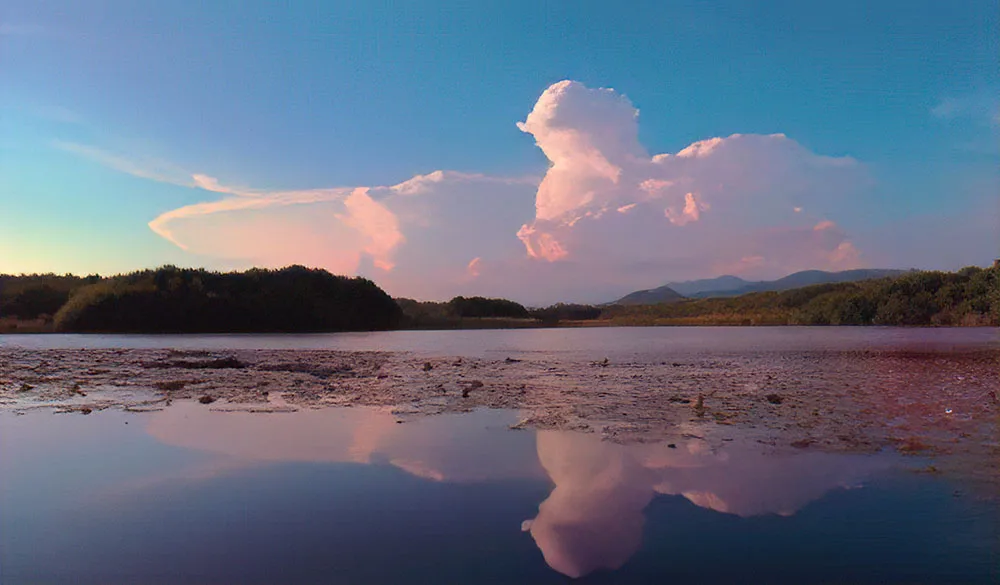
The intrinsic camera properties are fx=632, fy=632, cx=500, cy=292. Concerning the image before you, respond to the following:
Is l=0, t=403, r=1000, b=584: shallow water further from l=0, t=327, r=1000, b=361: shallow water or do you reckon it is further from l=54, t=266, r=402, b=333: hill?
l=54, t=266, r=402, b=333: hill

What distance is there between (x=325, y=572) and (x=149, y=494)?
3290mm

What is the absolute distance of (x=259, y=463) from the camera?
830 cm

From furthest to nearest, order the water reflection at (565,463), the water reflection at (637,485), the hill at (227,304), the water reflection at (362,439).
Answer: the hill at (227,304) < the water reflection at (362,439) < the water reflection at (565,463) < the water reflection at (637,485)

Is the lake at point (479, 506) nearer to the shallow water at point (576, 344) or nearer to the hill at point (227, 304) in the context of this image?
the shallow water at point (576, 344)

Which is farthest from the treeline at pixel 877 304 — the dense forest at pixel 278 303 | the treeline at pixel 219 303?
the treeline at pixel 219 303

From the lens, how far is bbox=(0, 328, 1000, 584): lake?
16.7 feet

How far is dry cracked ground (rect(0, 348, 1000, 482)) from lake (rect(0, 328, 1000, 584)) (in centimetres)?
40

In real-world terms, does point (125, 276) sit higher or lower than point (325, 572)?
higher

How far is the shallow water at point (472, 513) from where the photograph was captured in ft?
16.6

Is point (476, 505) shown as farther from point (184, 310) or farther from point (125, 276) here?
point (125, 276)

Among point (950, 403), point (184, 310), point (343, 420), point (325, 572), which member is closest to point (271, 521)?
point (325, 572)

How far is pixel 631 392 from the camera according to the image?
15.4 meters

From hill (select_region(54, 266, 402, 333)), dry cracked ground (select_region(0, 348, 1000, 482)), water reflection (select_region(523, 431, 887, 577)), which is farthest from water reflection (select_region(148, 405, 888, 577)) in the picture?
hill (select_region(54, 266, 402, 333))

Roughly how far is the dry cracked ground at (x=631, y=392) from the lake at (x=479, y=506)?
400 millimetres
